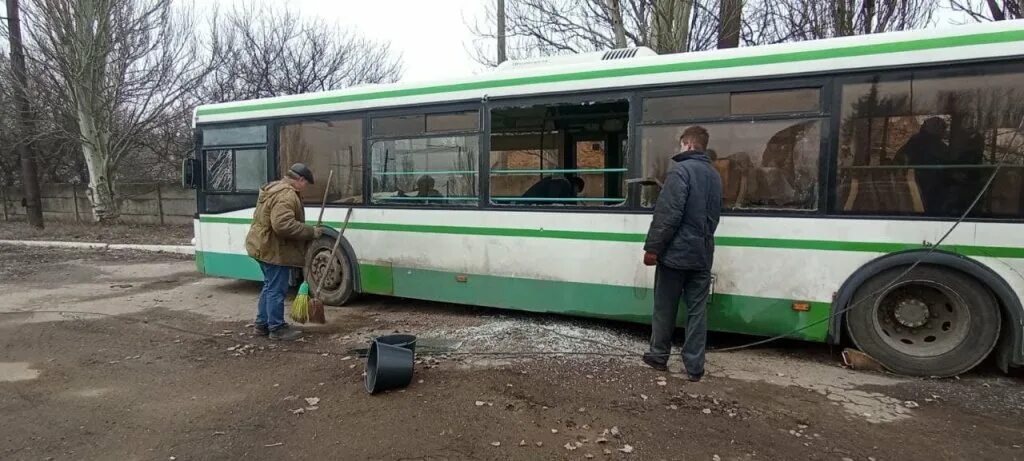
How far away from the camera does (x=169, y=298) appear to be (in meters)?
8.02

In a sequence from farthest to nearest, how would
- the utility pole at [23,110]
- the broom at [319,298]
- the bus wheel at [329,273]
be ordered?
the utility pole at [23,110] → the bus wheel at [329,273] → the broom at [319,298]

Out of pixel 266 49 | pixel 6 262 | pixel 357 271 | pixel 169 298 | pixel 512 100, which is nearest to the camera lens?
pixel 512 100

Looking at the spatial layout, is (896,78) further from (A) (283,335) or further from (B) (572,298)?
(A) (283,335)

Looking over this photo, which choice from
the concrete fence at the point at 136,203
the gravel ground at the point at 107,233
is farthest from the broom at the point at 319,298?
the concrete fence at the point at 136,203

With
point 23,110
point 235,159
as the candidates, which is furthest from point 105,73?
point 235,159

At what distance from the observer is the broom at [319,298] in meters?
6.29

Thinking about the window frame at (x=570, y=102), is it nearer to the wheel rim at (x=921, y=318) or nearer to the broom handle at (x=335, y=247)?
the broom handle at (x=335, y=247)

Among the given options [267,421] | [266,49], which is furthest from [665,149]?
[266,49]

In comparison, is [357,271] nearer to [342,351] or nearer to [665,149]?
[342,351]

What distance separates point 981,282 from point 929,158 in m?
0.97

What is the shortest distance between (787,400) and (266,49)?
2328 cm

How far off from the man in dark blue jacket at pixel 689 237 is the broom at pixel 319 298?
3.69m

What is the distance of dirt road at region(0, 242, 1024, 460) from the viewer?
11.2 feet

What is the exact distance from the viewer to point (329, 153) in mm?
7078
